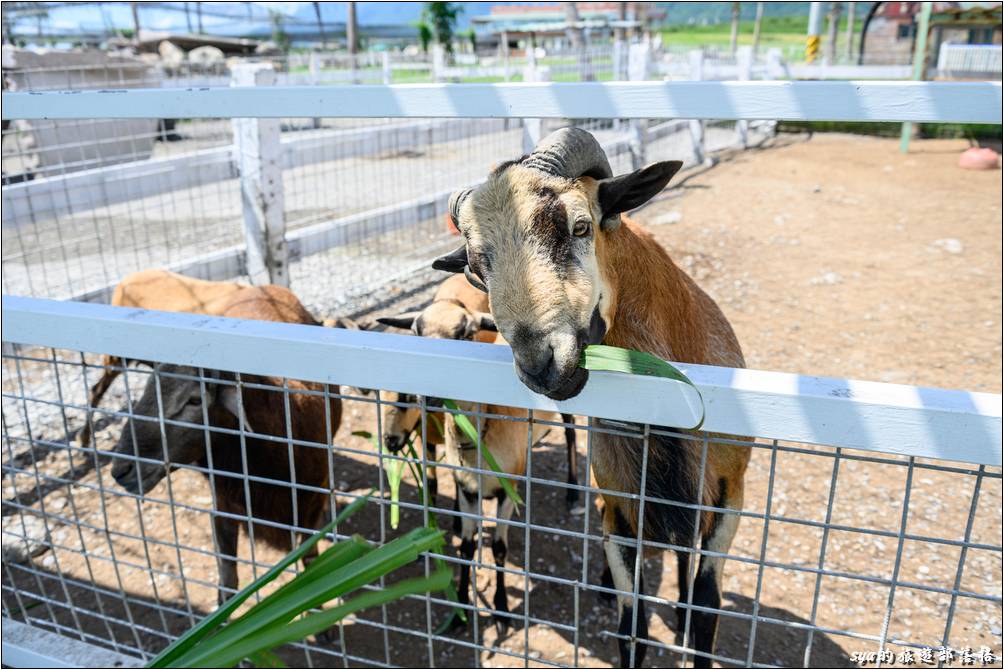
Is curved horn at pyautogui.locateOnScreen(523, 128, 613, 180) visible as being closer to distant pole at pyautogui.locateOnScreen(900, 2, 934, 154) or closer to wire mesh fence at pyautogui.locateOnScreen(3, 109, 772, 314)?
wire mesh fence at pyautogui.locateOnScreen(3, 109, 772, 314)

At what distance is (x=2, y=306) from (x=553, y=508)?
2919 mm

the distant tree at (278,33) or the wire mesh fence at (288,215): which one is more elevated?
the distant tree at (278,33)

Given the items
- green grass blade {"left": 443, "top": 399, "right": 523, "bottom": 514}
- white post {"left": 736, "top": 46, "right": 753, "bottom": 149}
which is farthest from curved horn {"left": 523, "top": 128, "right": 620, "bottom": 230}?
white post {"left": 736, "top": 46, "right": 753, "bottom": 149}

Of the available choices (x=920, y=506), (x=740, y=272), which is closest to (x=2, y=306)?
(x=920, y=506)

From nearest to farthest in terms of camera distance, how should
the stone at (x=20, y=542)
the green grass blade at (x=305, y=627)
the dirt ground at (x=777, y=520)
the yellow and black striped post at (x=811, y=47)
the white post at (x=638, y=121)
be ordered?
the green grass blade at (x=305, y=627)
the dirt ground at (x=777, y=520)
the stone at (x=20, y=542)
the white post at (x=638, y=121)
the yellow and black striped post at (x=811, y=47)

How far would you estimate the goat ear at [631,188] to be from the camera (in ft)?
6.52

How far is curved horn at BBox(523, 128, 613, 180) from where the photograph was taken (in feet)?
6.45

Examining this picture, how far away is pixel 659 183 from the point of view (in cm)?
203

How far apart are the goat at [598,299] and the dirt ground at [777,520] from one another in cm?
27

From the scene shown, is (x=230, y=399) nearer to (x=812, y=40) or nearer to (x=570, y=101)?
(x=570, y=101)

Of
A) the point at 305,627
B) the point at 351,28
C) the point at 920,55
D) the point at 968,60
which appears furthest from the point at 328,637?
the point at 351,28

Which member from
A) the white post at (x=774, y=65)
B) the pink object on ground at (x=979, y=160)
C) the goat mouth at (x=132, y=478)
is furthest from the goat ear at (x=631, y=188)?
the white post at (x=774, y=65)

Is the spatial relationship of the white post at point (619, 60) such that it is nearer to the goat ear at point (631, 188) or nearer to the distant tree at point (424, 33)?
the goat ear at point (631, 188)

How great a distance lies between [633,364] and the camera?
142 cm
